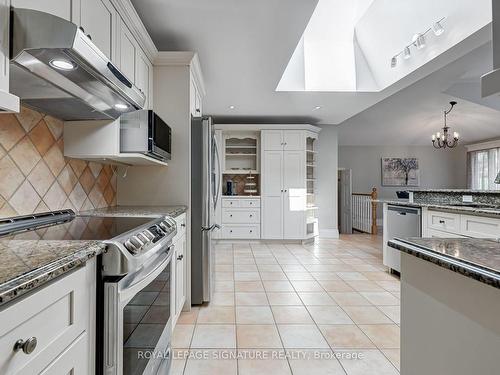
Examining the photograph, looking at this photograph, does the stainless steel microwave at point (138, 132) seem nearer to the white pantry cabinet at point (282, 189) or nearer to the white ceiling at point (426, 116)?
the white pantry cabinet at point (282, 189)

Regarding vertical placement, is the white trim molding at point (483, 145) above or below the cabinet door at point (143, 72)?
above

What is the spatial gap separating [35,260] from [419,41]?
3567 mm

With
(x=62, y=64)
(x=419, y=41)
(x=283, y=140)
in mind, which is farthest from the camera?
(x=283, y=140)

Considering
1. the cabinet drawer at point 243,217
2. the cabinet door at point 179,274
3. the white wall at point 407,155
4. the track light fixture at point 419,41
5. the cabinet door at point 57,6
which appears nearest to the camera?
the cabinet door at point 57,6

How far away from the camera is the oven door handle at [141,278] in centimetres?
100

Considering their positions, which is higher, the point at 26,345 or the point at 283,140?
the point at 283,140

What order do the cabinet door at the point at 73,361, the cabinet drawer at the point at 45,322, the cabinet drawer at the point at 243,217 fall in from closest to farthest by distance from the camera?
the cabinet drawer at the point at 45,322, the cabinet door at the point at 73,361, the cabinet drawer at the point at 243,217

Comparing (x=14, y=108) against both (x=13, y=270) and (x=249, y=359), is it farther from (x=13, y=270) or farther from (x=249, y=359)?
(x=249, y=359)

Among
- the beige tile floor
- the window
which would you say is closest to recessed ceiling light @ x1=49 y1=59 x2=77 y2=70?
the beige tile floor

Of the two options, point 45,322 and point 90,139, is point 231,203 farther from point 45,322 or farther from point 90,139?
point 45,322

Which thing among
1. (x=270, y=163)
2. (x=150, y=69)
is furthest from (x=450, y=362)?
(x=270, y=163)

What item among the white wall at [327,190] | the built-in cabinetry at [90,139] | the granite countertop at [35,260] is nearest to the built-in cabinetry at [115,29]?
the built-in cabinetry at [90,139]

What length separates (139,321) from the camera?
3.92 ft

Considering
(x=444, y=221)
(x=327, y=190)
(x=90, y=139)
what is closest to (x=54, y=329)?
(x=90, y=139)
